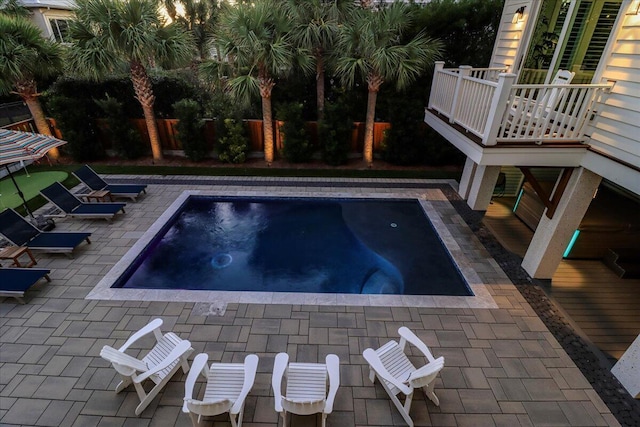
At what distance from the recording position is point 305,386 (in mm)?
4109

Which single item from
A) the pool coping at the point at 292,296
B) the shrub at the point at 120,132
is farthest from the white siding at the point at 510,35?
the shrub at the point at 120,132

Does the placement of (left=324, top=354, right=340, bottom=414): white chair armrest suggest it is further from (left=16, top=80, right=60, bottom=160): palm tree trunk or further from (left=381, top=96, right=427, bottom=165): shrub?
(left=16, top=80, right=60, bottom=160): palm tree trunk

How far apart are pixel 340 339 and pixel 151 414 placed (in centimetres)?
278

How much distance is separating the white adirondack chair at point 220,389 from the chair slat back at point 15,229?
5532mm

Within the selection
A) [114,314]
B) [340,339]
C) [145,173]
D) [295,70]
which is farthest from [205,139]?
[340,339]

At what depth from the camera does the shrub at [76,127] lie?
11.1 meters

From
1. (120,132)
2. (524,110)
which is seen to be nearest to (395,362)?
(524,110)

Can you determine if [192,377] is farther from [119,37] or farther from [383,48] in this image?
[119,37]

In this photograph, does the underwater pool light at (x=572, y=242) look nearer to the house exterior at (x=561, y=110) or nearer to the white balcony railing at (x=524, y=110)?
the house exterior at (x=561, y=110)

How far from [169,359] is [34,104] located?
1208cm

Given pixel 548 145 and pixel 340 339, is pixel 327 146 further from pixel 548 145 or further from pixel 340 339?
pixel 340 339

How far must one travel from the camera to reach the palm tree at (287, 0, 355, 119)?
9.77 meters

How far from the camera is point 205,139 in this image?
476 inches

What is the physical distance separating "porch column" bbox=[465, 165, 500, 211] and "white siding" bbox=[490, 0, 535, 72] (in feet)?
8.43
